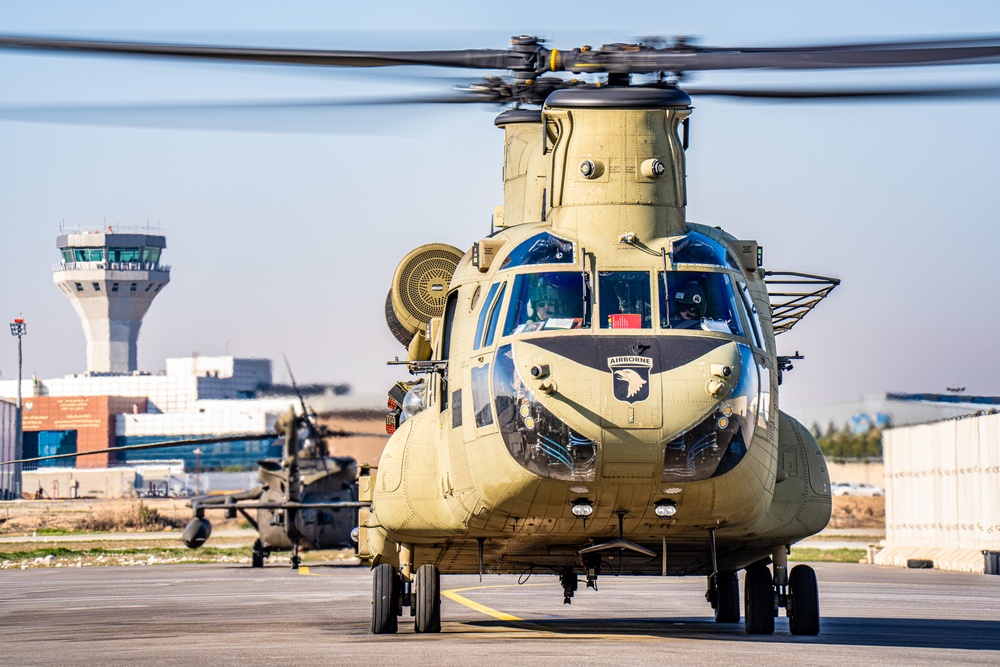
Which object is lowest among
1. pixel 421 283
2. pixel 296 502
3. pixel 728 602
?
pixel 728 602

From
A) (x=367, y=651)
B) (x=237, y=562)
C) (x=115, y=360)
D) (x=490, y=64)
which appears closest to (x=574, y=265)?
(x=490, y=64)

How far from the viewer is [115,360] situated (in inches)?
7274

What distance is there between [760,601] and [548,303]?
4.32 meters

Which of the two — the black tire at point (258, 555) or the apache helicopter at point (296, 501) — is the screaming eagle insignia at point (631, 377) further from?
the black tire at point (258, 555)

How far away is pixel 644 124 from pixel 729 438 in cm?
354

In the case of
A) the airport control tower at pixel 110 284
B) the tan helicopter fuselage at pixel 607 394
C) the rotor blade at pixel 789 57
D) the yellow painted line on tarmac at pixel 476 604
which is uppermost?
the airport control tower at pixel 110 284

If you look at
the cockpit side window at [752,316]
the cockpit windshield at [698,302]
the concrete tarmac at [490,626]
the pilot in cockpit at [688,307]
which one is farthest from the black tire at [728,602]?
the pilot in cockpit at [688,307]

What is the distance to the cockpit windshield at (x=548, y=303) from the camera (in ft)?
45.2

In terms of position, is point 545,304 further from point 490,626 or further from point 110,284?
point 110,284

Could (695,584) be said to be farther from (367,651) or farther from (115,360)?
(115,360)

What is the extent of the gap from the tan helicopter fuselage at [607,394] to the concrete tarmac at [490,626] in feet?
3.73


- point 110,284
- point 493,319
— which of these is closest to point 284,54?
point 493,319

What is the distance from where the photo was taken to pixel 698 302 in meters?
14.1

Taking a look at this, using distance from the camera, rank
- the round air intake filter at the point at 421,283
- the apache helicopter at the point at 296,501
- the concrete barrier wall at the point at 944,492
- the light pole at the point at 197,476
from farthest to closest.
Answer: the light pole at the point at 197,476 → the apache helicopter at the point at 296,501 → the concrete barrier wall at the point at 944,492 → the round air intake filter at the point at 421,283
